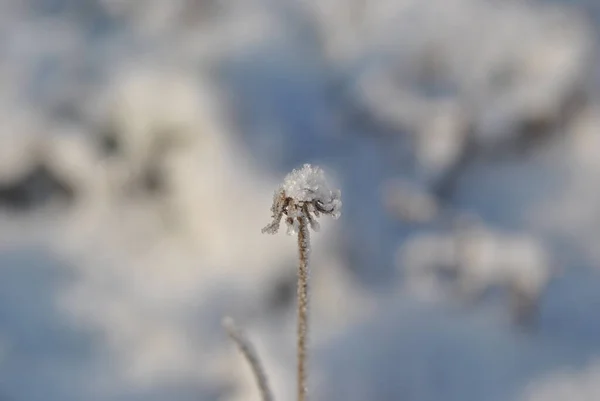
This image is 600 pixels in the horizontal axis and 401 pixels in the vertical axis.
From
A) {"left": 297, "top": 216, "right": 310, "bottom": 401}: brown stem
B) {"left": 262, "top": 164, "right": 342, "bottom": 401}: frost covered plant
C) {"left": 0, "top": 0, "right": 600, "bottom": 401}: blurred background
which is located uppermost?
{"left": 0, "top": 0, "right": 600, "bottom": 401}: blurred background

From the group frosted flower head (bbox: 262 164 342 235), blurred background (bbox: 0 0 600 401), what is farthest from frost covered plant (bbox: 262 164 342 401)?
blurred background (bbox: 0 0 600 401)

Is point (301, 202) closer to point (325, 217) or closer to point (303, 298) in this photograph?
point (303, 298)

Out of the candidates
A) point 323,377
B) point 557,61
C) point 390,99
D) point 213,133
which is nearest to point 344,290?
point 323,377

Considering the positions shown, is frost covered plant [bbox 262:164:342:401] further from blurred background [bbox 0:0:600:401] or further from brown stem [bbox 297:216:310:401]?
blurred background [bbox 0:0:600:401]

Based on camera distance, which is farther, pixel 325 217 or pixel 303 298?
pixel 325 217

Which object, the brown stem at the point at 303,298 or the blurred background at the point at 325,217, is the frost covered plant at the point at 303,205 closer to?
the brown stem at the point at 303,298

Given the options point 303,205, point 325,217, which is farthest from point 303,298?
point 325,217

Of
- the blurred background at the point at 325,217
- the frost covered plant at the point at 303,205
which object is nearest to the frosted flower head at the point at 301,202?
the frost covered plant at the point at 303,205
